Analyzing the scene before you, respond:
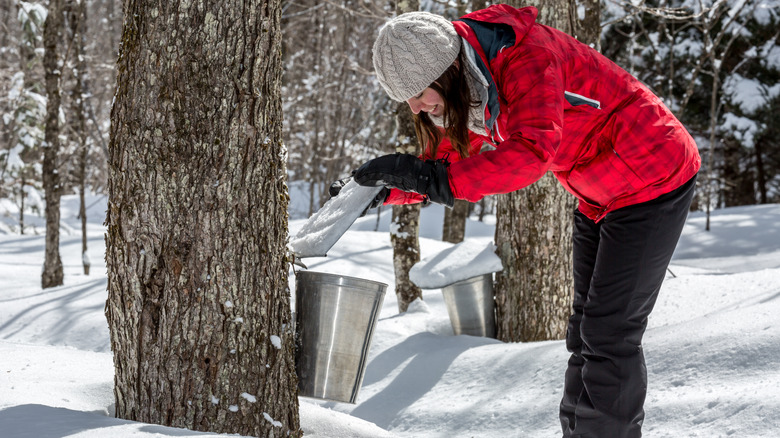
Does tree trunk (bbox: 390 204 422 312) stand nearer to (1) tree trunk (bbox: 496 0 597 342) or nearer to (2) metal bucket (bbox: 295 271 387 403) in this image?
(1) tree trunk (bbox: 496 0 597 342)

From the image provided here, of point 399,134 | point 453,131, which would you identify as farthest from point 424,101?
point 399,134

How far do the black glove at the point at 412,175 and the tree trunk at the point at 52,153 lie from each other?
23.1ft

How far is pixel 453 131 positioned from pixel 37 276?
27.7 feet

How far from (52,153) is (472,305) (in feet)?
19.3

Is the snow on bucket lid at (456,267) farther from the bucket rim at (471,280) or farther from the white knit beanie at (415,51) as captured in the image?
the white knit beanie at (415,51)

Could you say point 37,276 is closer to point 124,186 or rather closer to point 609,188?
point 124,186

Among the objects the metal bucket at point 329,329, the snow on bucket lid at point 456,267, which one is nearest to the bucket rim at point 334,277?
the metal bucket at point 329,329

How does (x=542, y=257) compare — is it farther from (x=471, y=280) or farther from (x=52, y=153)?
(x=52, y=153)

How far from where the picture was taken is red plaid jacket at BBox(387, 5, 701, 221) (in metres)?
1.61

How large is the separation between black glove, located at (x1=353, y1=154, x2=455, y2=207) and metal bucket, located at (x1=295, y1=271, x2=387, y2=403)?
24.8 inches

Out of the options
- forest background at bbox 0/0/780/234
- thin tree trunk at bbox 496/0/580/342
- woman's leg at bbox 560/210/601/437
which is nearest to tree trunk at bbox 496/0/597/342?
thin tree trunk at bbox 496/0/580/342

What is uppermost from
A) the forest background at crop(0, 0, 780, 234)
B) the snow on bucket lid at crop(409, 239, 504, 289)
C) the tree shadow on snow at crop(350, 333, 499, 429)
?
the forest background at crop(0, 0, 780, 234)

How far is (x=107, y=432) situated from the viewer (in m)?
1.70

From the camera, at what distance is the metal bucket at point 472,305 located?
4332 mm
